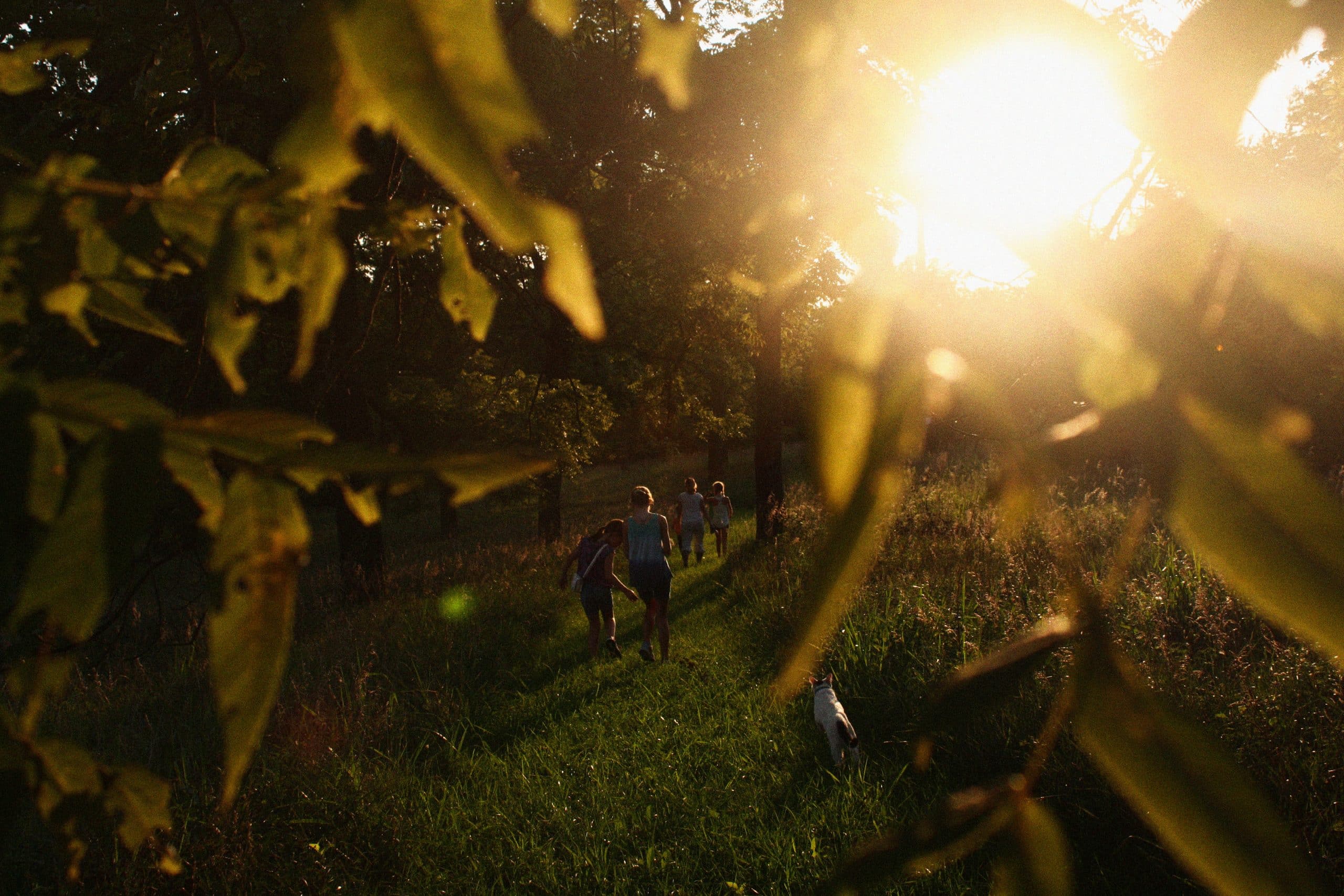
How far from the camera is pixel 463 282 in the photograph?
2.84ft

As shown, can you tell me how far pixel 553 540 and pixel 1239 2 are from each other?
48.0 ft

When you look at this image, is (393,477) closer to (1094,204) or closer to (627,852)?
(1094,204)

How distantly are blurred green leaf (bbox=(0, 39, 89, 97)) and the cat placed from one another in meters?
4.53

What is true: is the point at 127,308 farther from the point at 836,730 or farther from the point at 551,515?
the point at 551,515

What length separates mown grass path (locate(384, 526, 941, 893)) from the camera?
13.0 ft

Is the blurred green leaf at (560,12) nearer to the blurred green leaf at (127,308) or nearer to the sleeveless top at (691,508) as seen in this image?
the blurred green leaf at (127,308)

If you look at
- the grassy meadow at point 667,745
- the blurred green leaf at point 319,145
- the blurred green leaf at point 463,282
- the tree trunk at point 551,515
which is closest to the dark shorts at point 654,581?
the grassy meadow at point 667,745

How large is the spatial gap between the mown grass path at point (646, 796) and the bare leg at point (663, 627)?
738mm

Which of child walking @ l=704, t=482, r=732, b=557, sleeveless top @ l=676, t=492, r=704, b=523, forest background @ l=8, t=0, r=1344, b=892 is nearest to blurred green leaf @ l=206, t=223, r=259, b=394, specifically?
forest background @ l=8, t=0, r=1344, b=892

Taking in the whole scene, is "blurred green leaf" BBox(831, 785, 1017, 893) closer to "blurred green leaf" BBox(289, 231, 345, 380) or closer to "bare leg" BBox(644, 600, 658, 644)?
"blurred green leaf" BBox(289, 231, 345, 380)

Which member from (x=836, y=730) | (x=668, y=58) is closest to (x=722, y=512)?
(x=836, y=730)

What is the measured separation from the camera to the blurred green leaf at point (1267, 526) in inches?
13.7

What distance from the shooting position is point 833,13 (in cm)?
79

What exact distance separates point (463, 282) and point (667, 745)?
16.8 ft
